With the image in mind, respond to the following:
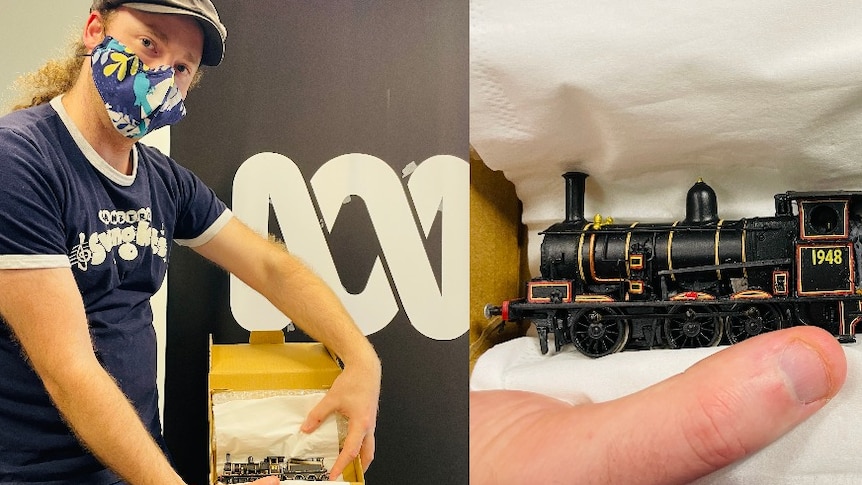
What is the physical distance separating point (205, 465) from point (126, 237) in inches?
7.5

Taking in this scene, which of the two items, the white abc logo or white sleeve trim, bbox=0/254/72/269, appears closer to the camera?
white sleeve trim, bbox=0/254/72/269

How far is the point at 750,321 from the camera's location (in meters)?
0.51

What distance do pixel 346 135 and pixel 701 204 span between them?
0.28m

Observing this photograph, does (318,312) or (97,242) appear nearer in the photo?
(97,242)

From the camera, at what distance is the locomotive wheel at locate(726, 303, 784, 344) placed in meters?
0.51

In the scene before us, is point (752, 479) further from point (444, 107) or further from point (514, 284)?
point (444, 107)

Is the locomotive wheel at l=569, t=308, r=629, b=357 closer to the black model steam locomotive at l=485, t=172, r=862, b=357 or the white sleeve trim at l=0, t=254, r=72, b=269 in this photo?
the black model steam locomotive at l=485, t=172, r=862, b=357

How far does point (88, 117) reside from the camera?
0.47m

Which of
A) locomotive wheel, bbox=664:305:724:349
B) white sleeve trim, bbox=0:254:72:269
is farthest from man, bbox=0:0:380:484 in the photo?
locomotive wheel, bbox=664:305:724:349

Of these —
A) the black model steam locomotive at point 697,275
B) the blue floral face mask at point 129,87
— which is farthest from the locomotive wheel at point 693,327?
the blue floral face mask at point 129,87

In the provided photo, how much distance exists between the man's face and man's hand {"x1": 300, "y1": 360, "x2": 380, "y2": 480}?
25 cm

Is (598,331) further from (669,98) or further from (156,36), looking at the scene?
(156,36)

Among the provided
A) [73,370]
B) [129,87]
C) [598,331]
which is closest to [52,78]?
[129,87]

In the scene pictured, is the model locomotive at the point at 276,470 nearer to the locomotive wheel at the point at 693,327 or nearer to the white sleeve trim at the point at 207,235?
the white sleeve trim at the point at 207,235
